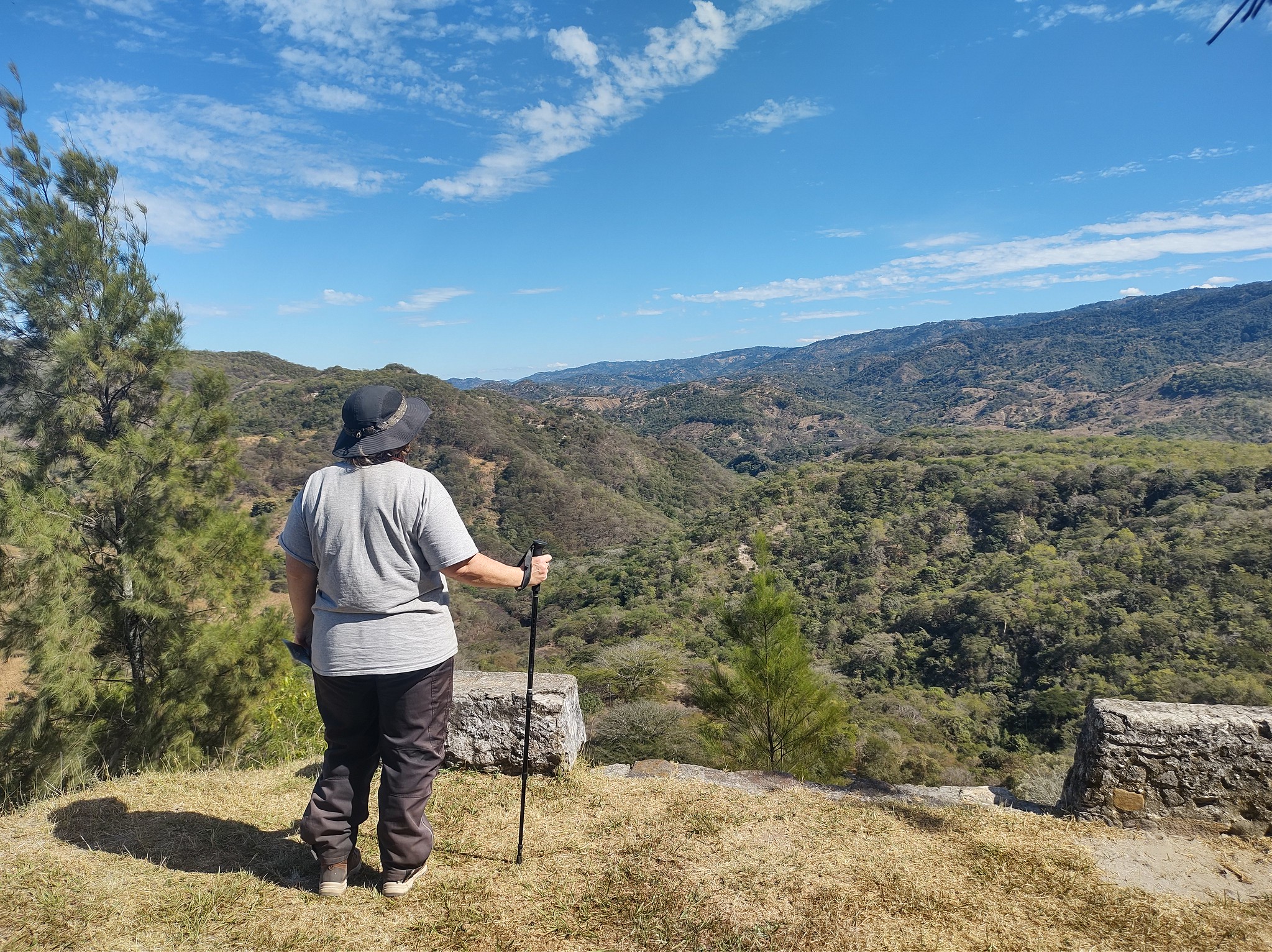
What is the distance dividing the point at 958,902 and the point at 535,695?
2361 mm

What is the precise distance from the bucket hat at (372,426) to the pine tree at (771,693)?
628cm

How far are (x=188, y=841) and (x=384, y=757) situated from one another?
51.7 inches

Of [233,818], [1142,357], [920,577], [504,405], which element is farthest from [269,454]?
[1142,357]

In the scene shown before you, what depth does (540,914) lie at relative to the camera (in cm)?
241

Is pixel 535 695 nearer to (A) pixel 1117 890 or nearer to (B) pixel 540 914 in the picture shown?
(B) pixel 540 914

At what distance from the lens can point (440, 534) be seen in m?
2.27

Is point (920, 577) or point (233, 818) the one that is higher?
point (233, 818)

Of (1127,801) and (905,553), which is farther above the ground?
→ (1127,801)

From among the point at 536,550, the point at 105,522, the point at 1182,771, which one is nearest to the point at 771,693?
the point at 1182,771

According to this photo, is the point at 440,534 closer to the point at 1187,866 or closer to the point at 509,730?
the point at 509,730

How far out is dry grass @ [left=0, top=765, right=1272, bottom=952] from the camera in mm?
2256

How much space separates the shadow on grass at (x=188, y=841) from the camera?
8.61ft

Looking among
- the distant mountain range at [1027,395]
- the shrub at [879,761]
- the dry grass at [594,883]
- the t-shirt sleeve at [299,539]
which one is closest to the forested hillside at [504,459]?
the distant mountain range at [1027,395]

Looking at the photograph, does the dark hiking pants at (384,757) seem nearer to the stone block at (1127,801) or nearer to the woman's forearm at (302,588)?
the woman's forearm at (302,588)
